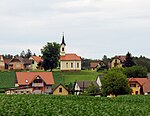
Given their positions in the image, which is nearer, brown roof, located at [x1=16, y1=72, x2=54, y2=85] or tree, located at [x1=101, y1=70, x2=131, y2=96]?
tree, located at [x1=101, y1=70, x2=131, y2=96]

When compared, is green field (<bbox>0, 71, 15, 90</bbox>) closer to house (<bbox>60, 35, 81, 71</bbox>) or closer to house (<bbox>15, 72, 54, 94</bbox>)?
house (<bbox>15, 72, 54, 94</bbox>)

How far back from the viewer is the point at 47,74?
8919 cm

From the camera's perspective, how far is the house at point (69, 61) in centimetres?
13232

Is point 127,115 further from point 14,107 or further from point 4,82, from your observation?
point 4,82

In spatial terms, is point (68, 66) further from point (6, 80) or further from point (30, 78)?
point (30, 78)

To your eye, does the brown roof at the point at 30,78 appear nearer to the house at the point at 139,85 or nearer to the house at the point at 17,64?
the house at the point at 139,85

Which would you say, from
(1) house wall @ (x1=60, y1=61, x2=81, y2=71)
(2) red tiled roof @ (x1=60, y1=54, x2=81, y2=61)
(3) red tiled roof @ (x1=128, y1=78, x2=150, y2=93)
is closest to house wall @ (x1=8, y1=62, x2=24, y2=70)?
(2) red tiled roof @ (x1=60, y1=54, x2=81, y2=61)

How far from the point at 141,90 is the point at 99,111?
61793mm

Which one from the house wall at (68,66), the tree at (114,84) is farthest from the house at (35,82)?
the house wall at (68,66)

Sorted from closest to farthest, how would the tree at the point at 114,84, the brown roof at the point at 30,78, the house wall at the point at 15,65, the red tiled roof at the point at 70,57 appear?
the tree at the point at 114,84 → the brown roof at the point at 30,78 → the red tiled roof at the point at 70,57 → the house wall at the point at 15,65

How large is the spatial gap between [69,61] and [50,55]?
47.0 ft

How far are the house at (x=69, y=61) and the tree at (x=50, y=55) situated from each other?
9.84 meters

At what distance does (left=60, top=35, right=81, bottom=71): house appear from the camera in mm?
132325

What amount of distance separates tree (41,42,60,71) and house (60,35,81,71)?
9842mm
